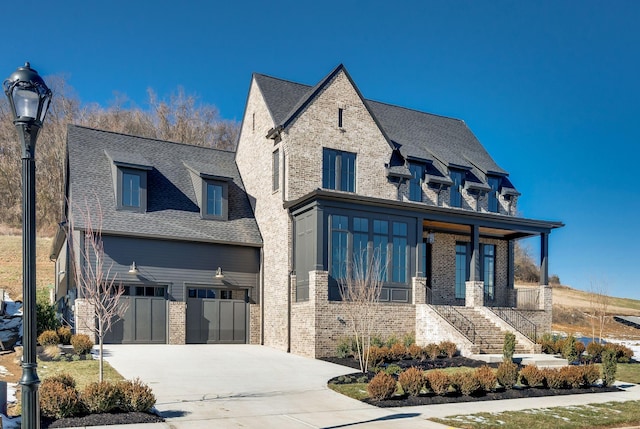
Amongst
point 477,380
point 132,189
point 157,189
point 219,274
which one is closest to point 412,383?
point 477,380

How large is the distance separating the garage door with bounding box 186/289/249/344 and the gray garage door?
1.07 meters

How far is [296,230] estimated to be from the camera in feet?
72.2

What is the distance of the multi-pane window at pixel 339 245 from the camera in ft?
68.2

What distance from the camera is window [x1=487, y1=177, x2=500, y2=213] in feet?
94.8

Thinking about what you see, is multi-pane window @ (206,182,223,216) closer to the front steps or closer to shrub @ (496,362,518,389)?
the front steps

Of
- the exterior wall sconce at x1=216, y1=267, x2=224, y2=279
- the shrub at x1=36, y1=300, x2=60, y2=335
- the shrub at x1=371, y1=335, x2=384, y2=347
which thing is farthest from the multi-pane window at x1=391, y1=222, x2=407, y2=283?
the shrub at x1=36, y1=300, x2=60, y2=335

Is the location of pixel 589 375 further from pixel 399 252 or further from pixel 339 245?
pixel 339 245

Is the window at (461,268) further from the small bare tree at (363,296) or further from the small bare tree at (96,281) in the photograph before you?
the small bare tree at (96,281)

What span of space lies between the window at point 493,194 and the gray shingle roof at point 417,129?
1.45ft

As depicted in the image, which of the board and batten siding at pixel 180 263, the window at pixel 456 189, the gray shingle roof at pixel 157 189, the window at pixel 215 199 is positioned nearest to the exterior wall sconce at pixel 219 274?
the board and batten siding at pixel 180 263

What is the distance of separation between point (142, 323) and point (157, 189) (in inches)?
217

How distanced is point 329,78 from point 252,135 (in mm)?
4499

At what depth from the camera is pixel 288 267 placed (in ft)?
71.7

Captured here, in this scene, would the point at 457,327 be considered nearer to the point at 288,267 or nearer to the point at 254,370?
the point at 288,267
